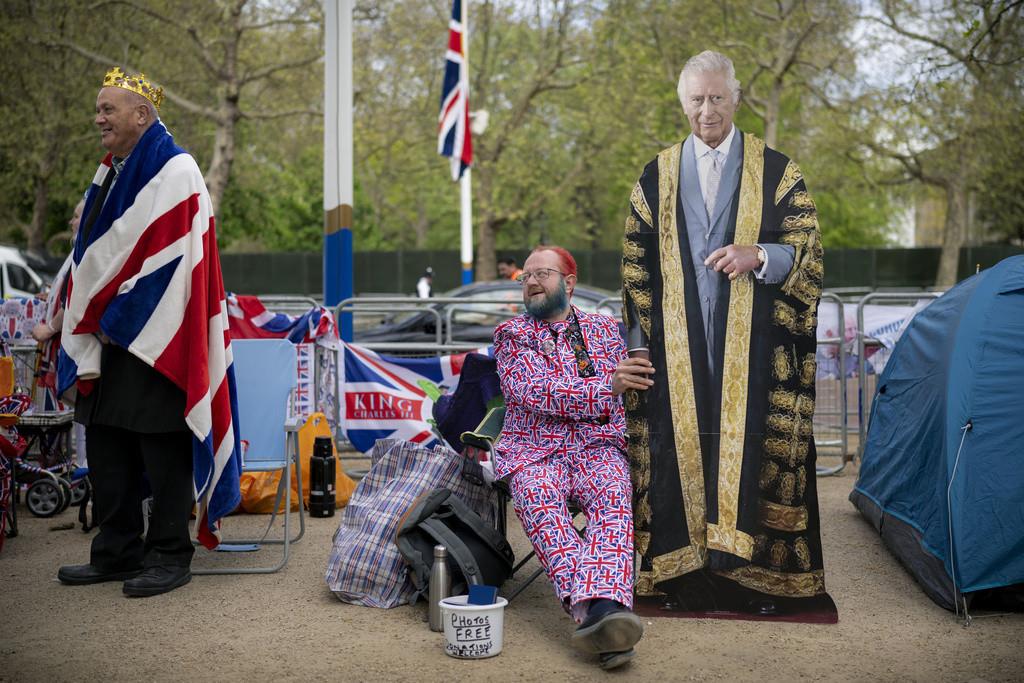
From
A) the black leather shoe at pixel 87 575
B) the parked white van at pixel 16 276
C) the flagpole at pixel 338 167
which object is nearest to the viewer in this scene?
the black leather shoe at pixel 87 575

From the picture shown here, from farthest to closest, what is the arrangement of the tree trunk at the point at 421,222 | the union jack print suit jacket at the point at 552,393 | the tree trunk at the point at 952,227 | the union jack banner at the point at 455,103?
1. the tree trunk at the point at 421,222
2. the tree trunk at the point at 952,227
3. the union jack banner at the point at 455,103
4. the union jack print suit jacket at the point at 552,393

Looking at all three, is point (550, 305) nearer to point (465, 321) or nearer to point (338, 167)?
point (338, 167)

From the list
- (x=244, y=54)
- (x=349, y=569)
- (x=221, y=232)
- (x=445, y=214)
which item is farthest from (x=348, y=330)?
(x=445, y=214)

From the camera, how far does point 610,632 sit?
13.9 ft

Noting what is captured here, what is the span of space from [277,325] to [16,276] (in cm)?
1270

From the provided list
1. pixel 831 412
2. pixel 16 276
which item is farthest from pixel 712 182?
pixel 16 276

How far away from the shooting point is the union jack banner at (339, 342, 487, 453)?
27.6 ft

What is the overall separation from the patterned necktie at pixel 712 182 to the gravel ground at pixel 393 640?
1.86 m

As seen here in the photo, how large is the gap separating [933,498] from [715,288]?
5.28ft

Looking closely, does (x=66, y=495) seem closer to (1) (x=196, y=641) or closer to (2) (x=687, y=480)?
(1) (x=196, y=641)

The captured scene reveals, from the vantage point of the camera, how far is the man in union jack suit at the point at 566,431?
4602 millimetres

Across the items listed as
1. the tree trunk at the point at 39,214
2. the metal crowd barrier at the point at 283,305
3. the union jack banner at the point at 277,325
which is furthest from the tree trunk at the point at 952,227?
the union jack banner at the point at 277,325

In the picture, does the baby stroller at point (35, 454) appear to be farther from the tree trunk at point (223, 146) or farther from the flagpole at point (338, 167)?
the tree trunk at point (223, 146)

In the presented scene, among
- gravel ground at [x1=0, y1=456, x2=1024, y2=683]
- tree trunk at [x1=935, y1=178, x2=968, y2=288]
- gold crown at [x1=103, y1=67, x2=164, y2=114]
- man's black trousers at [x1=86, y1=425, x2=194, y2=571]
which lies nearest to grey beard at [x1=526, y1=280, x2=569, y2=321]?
gravel ground at [x1=0, y1=456, x2=1024, y2=683]
